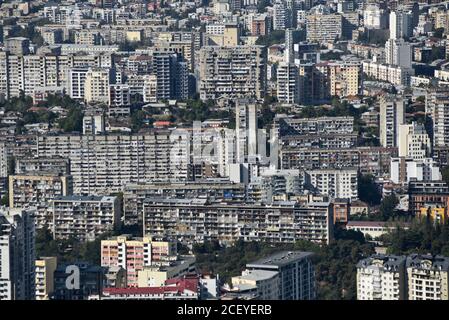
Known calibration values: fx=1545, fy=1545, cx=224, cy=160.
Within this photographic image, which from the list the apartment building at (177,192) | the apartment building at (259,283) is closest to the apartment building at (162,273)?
the apartment building at (259,283)

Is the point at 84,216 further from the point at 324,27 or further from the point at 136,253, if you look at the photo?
the point at 324,27

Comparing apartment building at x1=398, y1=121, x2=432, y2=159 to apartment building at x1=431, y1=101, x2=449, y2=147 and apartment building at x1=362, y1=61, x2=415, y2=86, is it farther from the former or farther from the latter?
apartment building at x1=362, y1=61, x2=415, y2=86

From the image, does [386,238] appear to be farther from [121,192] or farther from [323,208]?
[121,192]

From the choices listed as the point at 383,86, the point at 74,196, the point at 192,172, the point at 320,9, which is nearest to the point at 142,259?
the point at 74,196

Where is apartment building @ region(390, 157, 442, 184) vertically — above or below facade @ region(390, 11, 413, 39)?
below

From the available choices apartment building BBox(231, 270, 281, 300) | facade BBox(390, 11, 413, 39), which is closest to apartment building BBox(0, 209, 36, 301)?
apartment building BBox(231, 270, 281, 300)

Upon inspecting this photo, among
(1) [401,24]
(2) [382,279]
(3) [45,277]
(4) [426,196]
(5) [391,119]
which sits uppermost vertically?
(1) [401,24]

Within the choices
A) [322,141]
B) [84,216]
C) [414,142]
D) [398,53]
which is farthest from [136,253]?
[398,53]
